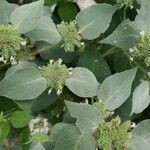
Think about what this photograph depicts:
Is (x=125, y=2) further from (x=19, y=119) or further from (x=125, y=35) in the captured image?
(x=19, y=119)

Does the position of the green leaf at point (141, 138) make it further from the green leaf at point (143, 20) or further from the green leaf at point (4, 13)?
the green leaf at point (4, 13)

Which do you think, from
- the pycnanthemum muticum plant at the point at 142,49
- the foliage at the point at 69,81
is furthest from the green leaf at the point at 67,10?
the pycnanthemum muticum plant at the point at 142,49

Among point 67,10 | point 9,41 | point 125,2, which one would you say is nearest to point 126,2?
point 125,2

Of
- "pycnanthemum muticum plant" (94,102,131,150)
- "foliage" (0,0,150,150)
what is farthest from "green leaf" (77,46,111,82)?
"pycnanthemum muticum plant" (94,102,131,150)

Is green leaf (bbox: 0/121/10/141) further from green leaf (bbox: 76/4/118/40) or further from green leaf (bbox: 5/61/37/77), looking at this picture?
green leaf (bbox: 76/4/118/40)

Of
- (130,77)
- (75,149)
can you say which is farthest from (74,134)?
(130,77)

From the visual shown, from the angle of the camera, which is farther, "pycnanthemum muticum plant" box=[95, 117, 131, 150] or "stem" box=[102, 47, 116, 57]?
"stem" box=[102, 47, 116, 57]
